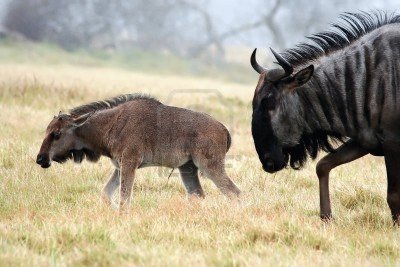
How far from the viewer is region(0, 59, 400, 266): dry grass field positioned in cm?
556

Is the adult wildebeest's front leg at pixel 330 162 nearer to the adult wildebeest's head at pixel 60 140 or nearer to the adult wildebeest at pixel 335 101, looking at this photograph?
the adult wildebeest at pixel 335 101

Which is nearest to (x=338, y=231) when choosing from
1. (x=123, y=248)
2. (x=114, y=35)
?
(x=123, y=248)

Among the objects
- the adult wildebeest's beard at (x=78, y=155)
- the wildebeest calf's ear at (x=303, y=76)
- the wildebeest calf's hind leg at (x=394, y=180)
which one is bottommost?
the wildebeest calf's hind leg at (x=394, y=180)

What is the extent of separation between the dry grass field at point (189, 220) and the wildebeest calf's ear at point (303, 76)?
1.30 m

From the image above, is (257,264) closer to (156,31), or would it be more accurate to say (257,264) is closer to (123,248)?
(123,248)

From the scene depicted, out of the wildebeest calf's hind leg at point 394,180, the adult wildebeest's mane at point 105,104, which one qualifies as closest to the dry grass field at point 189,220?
the wildebeest calf's hind leg at point 394,180

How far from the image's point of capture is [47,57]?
126 ft

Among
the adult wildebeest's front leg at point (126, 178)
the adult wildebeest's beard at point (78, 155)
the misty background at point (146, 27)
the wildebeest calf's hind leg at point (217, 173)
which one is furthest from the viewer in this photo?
the misty background at point (146, 27)

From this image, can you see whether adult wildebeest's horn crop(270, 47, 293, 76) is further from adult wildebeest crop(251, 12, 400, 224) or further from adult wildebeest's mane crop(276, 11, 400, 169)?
adult wildebeest's mane crop(276, 11, 400, 169)

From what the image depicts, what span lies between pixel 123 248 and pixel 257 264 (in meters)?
1.08

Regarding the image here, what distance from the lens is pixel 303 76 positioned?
22.9ft

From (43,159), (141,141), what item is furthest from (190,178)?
(43,159)

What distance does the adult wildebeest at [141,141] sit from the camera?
7.96m

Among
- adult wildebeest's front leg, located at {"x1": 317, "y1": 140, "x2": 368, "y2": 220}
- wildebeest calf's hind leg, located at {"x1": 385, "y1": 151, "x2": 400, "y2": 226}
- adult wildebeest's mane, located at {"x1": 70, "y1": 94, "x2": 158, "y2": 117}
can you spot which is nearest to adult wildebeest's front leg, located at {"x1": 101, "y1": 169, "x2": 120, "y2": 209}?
adult wildebeest's mane, located at {"x1": 70, "y1": 94, "x2": 158, "y2": 117}
